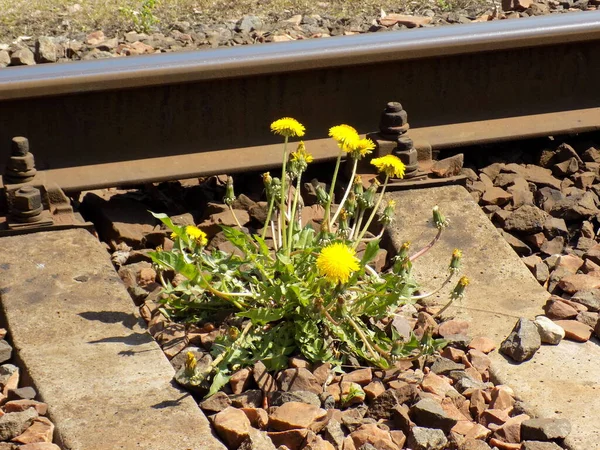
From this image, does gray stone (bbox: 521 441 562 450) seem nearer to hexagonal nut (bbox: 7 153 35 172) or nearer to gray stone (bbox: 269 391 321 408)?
gray stone (bbox: 269 391 321 408)

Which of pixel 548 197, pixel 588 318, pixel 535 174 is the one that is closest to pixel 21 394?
pixel 588 318

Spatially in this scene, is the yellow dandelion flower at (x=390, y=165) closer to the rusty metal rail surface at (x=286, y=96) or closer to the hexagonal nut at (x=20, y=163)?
the rusty metal rail surface at (x=286, y=96)

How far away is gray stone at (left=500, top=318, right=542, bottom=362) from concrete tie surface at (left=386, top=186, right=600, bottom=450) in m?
0.03

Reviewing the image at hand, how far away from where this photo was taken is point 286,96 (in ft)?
17.8

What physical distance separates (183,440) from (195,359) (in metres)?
0.34

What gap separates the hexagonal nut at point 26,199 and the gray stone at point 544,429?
230cm

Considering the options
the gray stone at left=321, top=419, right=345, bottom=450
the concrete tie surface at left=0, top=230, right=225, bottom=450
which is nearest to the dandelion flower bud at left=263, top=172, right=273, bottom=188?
the concrete tie surface at left=0, top=230, right=225, bottom=450

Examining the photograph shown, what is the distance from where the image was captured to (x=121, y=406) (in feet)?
11.3

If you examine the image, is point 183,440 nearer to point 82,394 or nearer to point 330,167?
point 82,394

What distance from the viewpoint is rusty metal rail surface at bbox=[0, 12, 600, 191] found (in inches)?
201

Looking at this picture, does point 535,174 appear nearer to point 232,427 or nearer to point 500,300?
point 500,300

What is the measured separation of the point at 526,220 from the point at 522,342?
47.5 inches

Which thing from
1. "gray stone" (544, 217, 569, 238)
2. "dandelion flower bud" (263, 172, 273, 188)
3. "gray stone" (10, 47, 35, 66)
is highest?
"dandelion flower bud" (263, 172, 273, 188)

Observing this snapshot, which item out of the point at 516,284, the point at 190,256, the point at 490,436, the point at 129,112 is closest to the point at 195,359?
the point at 190,256
